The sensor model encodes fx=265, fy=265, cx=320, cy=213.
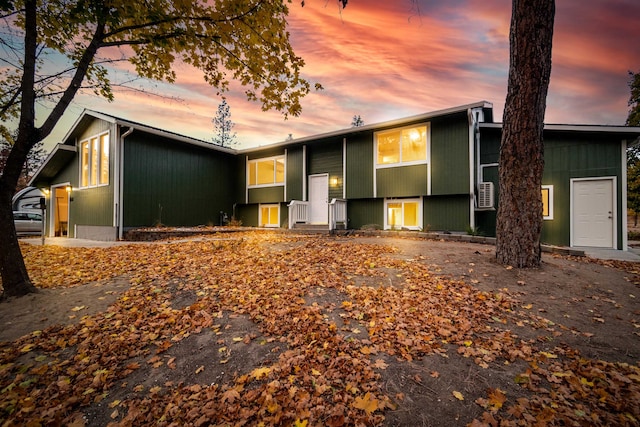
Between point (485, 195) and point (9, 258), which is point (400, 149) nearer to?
point (485, 195)

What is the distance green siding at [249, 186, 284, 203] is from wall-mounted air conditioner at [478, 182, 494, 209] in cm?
976

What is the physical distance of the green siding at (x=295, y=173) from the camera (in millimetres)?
14630

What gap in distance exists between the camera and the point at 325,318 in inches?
141

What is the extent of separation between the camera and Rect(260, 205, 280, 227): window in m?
15.7

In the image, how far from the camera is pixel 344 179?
13.3m

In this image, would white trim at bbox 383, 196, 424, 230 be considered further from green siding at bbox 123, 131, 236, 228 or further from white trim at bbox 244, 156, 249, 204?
green siding at bbox 123, 131, 236, 228

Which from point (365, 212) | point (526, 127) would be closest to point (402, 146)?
point (365, 212)

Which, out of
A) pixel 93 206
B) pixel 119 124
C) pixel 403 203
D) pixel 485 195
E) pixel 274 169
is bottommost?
pixel 93 206

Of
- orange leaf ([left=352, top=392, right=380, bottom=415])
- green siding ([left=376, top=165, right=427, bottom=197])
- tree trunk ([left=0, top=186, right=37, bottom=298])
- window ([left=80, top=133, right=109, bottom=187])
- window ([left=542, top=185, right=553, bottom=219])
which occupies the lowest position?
orange leaf ([left=352, top=392, right=380, bottom=415])

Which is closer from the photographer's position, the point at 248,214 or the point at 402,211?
the point at 402,211

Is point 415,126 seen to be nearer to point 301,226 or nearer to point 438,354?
point 301,226

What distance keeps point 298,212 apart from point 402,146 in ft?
19.4

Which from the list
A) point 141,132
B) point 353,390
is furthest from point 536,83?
point 141,132

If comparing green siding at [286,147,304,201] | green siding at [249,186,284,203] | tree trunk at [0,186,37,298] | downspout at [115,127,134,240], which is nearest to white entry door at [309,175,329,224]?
green siding at [286,147,304,201]
